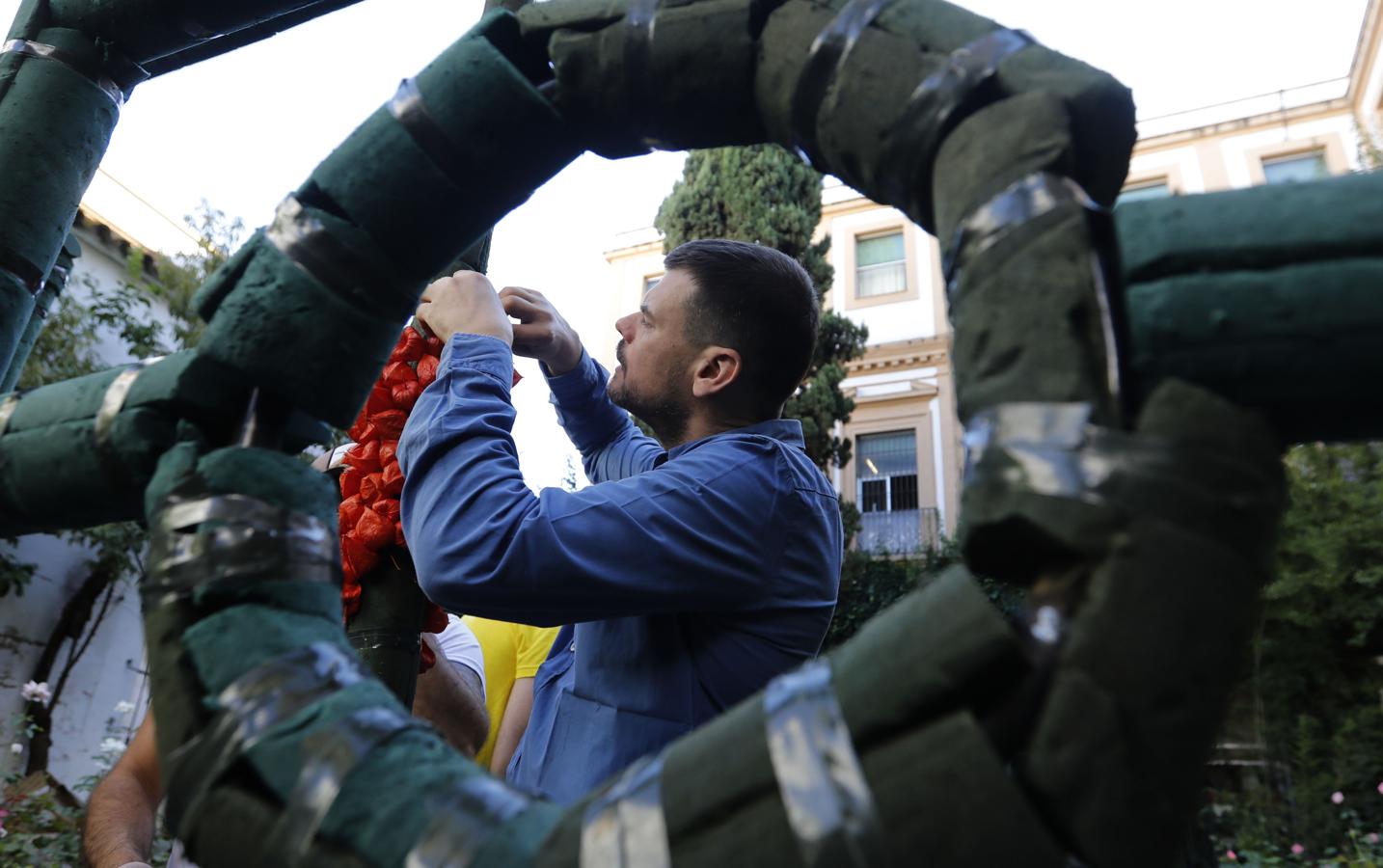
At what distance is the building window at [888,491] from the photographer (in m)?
17.5

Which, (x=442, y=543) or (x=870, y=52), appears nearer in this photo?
(x=870, y=52)

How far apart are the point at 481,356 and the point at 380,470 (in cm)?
63

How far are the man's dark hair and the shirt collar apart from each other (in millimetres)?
88

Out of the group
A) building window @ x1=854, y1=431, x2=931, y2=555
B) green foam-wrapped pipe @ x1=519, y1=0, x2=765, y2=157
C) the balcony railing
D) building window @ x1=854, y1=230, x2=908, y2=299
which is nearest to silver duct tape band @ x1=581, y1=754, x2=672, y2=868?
green foam-wrapped pipe @ x1=519, y1=0, x2=765, y2=157

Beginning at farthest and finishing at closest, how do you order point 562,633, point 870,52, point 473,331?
point 562,633 < point 473,331 < point 870,52

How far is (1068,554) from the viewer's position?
20.4 inches

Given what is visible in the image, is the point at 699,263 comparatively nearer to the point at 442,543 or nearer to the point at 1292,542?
the point at 442,543

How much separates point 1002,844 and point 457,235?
0.71 metres

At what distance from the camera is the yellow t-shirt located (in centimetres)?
359

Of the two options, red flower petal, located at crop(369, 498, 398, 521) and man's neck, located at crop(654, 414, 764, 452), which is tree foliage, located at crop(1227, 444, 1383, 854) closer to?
man's neck, located at crop(654, 414, 764, 452)

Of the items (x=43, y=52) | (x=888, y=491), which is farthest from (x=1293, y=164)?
(x=43, y=52)

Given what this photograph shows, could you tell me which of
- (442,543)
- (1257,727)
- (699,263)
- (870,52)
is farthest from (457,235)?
(1257,727)

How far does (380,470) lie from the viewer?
2160 mm

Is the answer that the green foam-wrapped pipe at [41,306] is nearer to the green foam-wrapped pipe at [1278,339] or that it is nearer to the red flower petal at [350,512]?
the red flower petal at [350,512]
